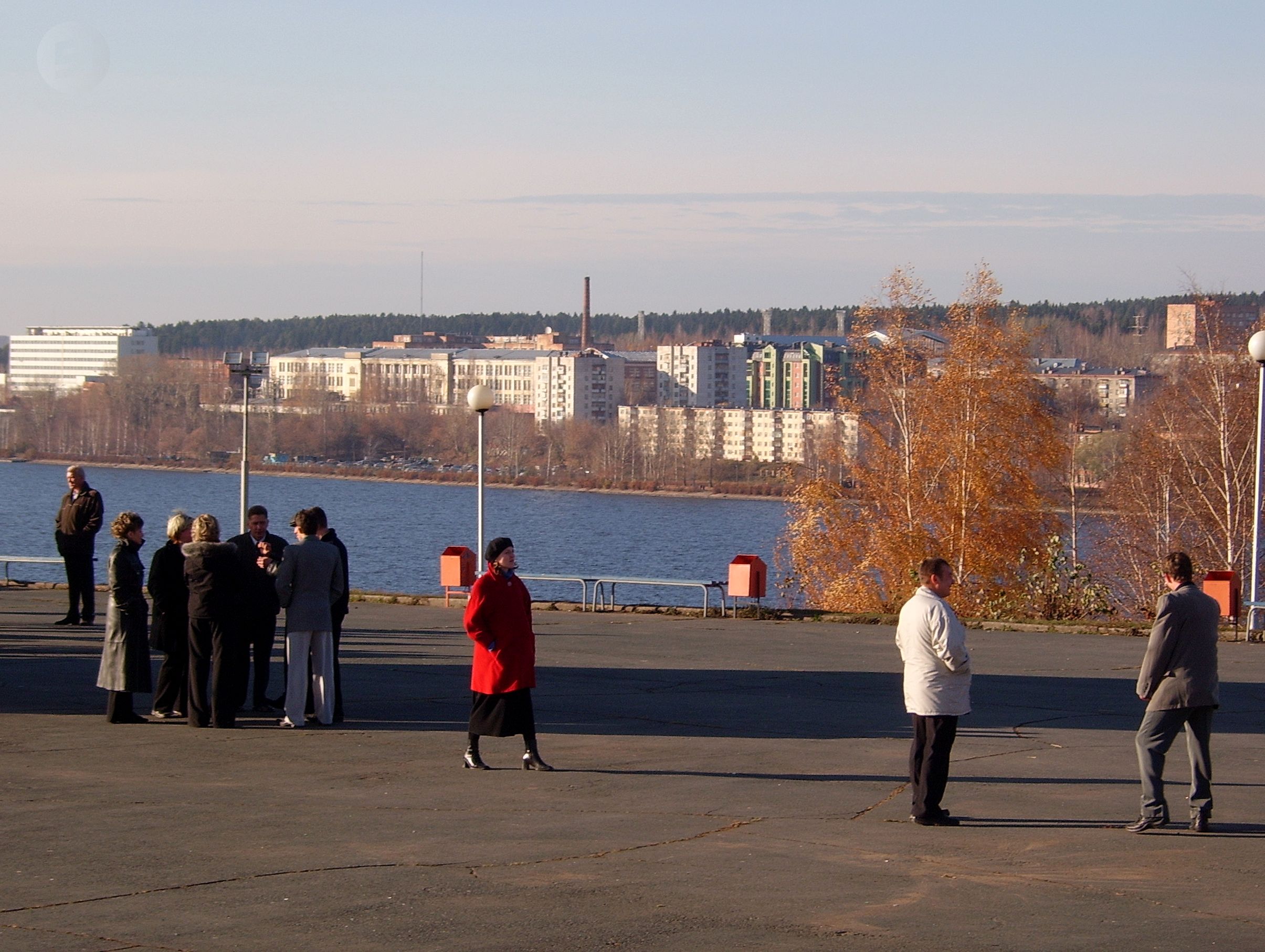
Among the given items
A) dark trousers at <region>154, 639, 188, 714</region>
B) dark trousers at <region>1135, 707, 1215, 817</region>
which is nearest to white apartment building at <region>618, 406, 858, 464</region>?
dark trousers at <region>154, 639, 188, 714</region>

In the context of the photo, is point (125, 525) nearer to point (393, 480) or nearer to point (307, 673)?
point (307, 673)

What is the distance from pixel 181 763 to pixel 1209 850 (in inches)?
259

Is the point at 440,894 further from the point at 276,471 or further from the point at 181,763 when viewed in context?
the point at 276,471

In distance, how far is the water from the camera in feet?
201

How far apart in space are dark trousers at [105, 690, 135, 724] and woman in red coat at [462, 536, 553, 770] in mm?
3461

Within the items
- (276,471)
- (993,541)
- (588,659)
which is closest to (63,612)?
(588,659)

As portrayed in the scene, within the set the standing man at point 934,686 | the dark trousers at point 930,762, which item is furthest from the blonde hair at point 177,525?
the dark trousers at point 930,762

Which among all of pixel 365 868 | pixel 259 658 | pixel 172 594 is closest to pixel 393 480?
pixel 259 658

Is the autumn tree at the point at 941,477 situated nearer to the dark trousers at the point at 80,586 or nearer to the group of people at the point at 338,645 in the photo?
the dark trousers at the point at 80,586

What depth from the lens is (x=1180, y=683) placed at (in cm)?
914

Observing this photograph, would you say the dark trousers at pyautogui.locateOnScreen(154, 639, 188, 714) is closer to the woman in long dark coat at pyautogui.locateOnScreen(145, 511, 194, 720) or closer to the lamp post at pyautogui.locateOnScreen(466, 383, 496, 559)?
the woman in long dark coat at pyautogui.locateOnScreen(145, 511, 194, 720)

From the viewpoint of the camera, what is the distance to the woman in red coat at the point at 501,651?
420 inches

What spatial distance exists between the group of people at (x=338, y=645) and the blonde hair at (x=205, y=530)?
0.04 ft

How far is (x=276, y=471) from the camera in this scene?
489 ft
